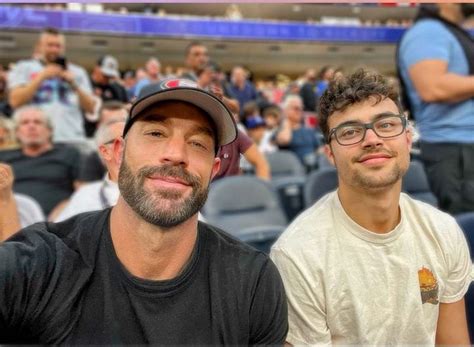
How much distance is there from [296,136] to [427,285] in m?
3.69

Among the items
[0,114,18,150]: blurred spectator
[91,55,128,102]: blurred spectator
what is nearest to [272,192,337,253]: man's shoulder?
[0,114,18,150]: blurred spectator

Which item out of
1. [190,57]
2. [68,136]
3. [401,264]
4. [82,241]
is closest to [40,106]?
[68,136]

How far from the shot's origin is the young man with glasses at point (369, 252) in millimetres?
1143

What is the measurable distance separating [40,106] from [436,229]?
2.58m

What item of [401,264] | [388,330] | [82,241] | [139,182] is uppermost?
[139,182]

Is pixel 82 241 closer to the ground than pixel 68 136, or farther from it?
farther from it

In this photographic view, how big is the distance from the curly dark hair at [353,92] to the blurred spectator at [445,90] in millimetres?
546

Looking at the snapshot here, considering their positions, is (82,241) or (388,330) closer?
(82,241)

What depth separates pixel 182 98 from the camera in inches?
40.3

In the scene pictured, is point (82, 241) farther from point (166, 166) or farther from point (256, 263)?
point (256, 263)

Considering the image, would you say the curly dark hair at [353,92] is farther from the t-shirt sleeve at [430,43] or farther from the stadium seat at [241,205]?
the stadium seat at [241,205]

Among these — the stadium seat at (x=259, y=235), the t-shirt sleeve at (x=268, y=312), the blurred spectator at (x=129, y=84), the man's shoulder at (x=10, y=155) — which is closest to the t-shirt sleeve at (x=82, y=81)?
the blurred spectator at (x=129, y=84)

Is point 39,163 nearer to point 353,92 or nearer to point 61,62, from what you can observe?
point 61,62

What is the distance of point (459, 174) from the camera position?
1797mm
